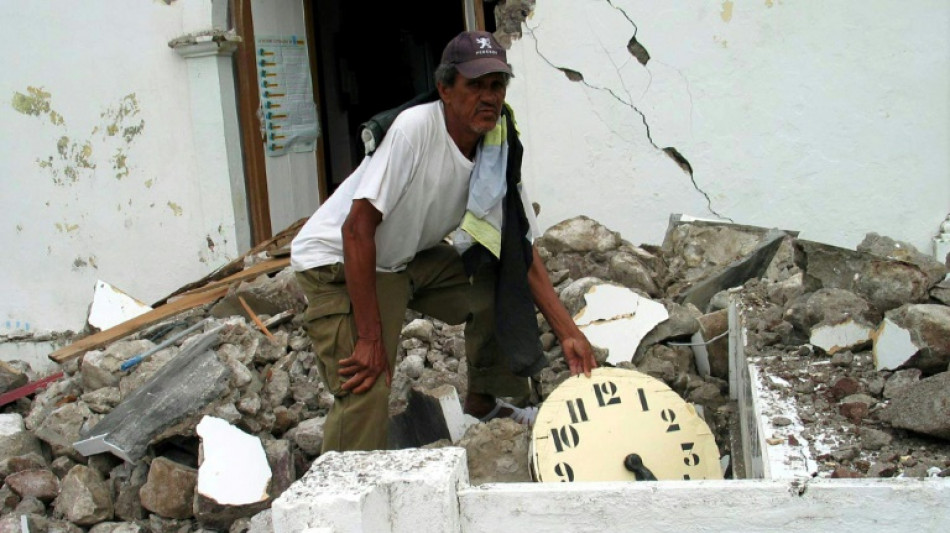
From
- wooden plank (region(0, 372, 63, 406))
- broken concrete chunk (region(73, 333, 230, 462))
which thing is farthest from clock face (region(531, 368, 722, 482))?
wooden plank (region(0, 372, 63, 406))

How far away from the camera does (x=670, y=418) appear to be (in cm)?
311

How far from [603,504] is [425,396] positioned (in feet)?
5.74

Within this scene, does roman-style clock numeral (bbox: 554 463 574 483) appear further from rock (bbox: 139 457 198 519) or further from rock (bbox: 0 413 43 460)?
rock (bbox: 0 413 43 460)

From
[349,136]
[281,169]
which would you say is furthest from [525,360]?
[349,136]

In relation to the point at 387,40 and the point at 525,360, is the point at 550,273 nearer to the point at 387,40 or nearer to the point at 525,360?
the point at 525,360

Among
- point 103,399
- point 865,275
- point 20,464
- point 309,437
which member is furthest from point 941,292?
point 20,464

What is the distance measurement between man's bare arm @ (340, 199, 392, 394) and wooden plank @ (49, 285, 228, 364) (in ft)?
7.71

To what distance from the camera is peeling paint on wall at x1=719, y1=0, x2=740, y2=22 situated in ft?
18.1

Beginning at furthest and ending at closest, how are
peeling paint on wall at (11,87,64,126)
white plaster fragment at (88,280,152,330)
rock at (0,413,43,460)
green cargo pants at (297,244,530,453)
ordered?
peeling paint on wall at (11,87,64,126)
white plaster fragment at (88,280,152,330)
rock at (0,413,43,460)
green cargo pants at (297,244,530,453)

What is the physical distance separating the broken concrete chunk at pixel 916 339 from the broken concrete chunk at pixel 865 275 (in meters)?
0.23

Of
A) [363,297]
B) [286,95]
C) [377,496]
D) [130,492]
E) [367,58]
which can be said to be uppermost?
[367,58]

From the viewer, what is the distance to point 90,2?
21.2 ft

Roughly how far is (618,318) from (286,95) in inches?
132

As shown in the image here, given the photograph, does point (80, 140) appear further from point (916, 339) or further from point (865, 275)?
point (916, 339)
